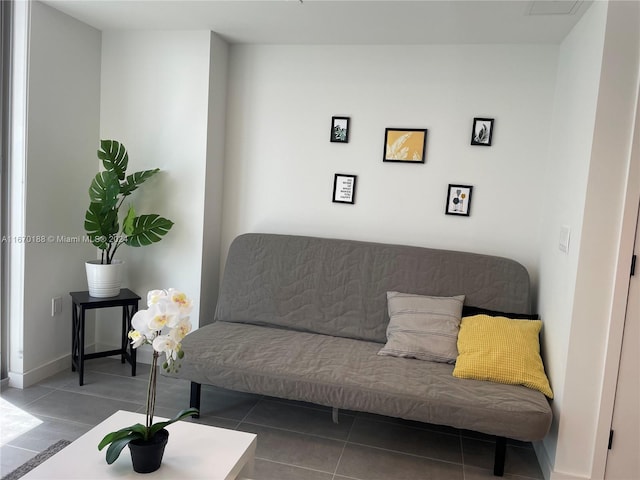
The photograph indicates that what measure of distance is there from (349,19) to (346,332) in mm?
1868

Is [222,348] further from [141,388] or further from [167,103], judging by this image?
[167,103]

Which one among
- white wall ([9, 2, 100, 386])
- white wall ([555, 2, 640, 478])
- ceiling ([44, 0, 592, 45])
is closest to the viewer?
white wall ([555, 2, 640, 478])

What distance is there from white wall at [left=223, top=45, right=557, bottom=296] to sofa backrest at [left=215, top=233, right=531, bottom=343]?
0.71 feet

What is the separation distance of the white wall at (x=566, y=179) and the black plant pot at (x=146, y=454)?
5.91ft

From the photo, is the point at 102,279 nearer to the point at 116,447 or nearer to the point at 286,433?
the point at 286,433

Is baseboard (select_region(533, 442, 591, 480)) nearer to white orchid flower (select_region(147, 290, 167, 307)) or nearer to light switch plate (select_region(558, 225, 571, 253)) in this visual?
light switch plate (select_region(558, 225, 571, 253))

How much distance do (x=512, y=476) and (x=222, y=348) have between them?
63.7 inches

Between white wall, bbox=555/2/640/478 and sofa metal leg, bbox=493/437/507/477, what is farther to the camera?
sofa metal leg, bbox=493/437/507/477

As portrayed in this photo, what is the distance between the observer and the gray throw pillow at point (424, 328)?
107 inches

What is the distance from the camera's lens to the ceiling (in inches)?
102

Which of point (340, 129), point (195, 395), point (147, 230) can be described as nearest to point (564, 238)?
point (340, 129)

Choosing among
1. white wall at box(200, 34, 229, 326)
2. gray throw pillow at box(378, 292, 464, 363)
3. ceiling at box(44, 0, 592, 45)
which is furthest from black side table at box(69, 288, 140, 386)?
ceiling at box(44, 0, 592, 45)

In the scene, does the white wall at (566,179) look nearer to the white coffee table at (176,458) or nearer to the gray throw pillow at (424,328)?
the gray throw pillow at (424,328)

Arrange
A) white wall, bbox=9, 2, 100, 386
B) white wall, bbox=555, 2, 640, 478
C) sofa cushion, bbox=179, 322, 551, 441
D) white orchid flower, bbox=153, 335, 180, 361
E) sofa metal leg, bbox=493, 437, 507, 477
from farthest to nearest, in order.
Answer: white wall, bbox=9, 2, 100, 386 → sofa metal leg, bbox=493, 437, 507, 477 → sofa cushion, bbox=179, 322, 551, 441 → white wall, bbox=555, 2, 640, 478 → white orchid flower, bbox=153, 335, 180, 361
